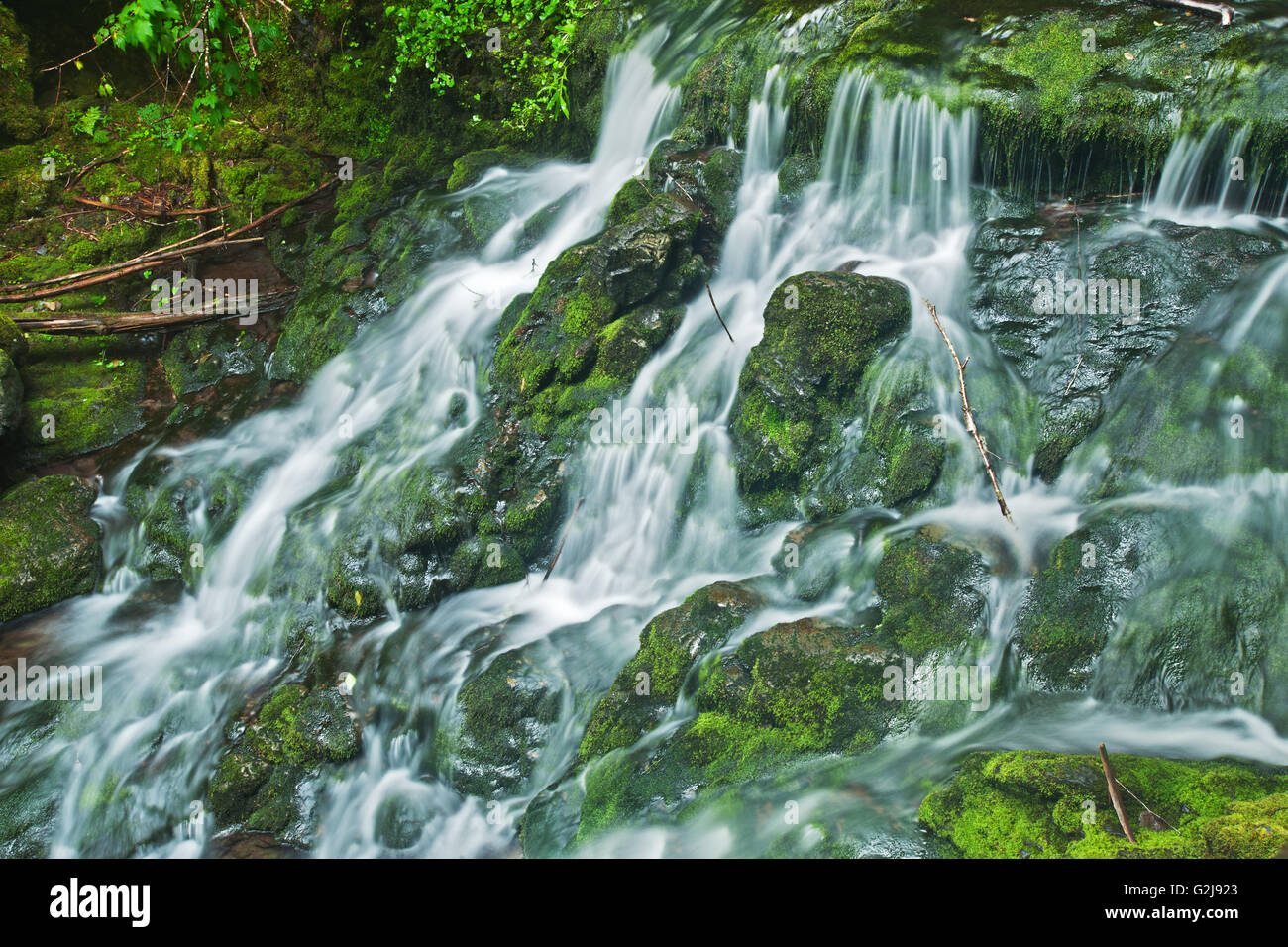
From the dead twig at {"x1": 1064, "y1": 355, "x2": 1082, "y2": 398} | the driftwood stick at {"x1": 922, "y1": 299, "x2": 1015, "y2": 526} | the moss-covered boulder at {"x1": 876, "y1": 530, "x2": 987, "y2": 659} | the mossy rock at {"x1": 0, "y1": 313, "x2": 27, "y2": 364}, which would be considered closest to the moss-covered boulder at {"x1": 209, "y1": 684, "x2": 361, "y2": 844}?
the moss-covered boulder at {"x1": 876, "y1": 530, "x2": 987, "y2": 659}

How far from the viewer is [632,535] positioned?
7.26 m

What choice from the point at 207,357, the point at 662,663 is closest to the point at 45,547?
the point at 207,357

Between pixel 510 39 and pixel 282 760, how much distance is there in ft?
29.3

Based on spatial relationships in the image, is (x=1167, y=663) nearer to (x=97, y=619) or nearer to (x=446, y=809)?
(x=446, y=809)

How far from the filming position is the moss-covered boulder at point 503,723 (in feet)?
19.3

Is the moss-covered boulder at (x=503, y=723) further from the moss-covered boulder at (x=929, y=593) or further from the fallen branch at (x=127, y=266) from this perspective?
the fallen branch at (x=127, y=266)

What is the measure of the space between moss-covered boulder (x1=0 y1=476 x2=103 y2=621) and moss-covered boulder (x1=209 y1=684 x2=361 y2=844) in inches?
114
